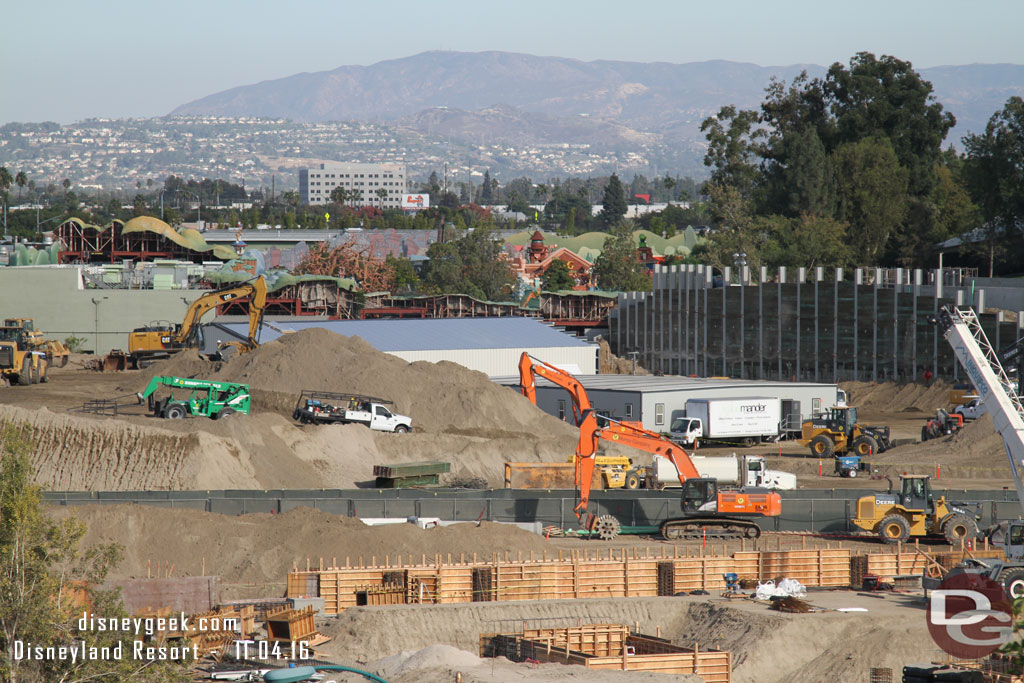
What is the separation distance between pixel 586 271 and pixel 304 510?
125 metres

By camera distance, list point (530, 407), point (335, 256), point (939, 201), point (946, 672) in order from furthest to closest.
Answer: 1. point (335, 256)
2. point (939, 201)
3. point (530, 407)
4. point (946, 672)

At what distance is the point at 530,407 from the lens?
190 feet

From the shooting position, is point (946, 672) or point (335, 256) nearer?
point (946, 672)

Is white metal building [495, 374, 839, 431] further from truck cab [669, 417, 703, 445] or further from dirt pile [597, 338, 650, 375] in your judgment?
dirt pile [597, 338, 650, 375]

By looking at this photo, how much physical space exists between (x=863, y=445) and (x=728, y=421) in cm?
730

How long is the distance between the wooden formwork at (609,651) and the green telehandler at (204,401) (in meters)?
26.5

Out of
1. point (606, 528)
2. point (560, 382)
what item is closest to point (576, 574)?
point (606, 528)

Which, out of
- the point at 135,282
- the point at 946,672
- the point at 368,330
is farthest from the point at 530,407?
the point at 135,282

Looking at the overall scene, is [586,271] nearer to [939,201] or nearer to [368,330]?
[939,201]

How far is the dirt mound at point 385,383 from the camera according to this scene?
57.1 meters

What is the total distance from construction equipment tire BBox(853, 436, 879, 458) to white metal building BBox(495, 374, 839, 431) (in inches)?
304

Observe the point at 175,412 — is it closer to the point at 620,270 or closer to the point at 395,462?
the point at 395,462

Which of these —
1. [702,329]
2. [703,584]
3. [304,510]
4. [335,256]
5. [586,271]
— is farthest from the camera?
[586,271]

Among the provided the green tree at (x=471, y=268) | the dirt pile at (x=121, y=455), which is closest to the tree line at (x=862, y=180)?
the green tree at (x=471, y=268)
